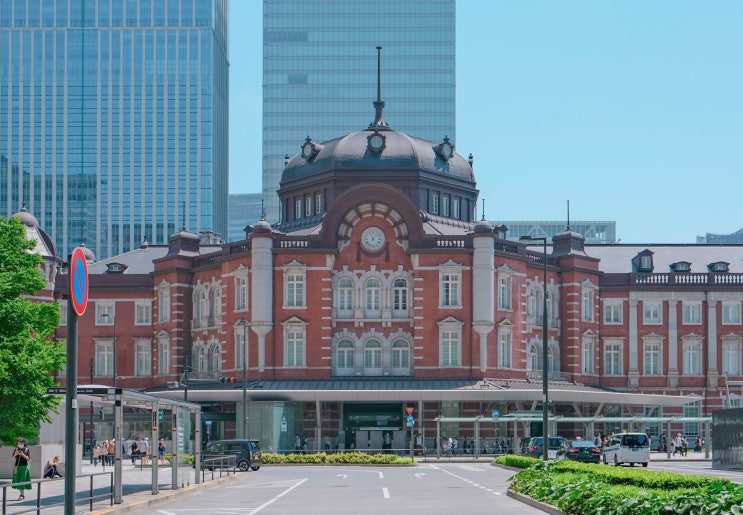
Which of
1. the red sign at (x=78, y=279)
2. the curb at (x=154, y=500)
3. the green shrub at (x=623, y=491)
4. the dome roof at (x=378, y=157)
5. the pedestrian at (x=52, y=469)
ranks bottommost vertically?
the pedestrian at (x=52, y=469)

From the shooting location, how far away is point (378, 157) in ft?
308

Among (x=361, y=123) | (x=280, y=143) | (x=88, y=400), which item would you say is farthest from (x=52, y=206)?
(x=88, y=400)

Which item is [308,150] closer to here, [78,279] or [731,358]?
[731,358]

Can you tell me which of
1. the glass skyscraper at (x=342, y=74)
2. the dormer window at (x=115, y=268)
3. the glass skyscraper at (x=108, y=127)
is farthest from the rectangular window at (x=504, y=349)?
the glass skyscraper at (x=108, y=127)

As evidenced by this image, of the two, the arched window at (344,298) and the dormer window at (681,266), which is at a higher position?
the dormer window at (681,266)

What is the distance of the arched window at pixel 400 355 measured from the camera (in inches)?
3506

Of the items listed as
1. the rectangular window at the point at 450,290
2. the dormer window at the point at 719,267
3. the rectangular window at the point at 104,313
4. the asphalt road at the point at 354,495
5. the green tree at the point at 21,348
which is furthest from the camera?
the dormer window at the point at 719,267

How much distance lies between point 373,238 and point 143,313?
66.7 feet

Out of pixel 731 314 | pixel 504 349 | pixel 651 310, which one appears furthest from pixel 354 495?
pixel 731 314

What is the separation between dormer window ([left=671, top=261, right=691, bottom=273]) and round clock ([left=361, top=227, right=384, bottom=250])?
24280 mm

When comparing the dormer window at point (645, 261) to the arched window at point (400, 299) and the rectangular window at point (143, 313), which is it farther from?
the rectangular window at point (143, 313)

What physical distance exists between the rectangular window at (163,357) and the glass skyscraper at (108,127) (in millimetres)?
83526

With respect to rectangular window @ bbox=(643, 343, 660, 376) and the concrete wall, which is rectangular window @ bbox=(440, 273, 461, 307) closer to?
rectangular window @ bbox=(643, 343, 660, 376)

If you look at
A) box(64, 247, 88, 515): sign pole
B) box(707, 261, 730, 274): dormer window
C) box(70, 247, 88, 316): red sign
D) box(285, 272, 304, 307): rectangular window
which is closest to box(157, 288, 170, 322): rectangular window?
box(285, 272, 304, 307): rectangular window
